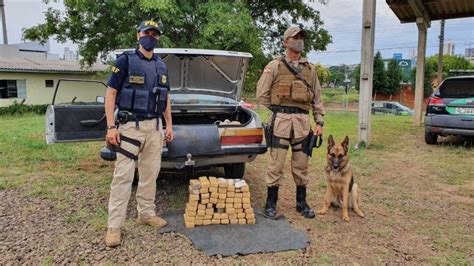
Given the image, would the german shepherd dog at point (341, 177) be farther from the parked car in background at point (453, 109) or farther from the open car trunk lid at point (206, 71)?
the parked car in background at point (453, 109)

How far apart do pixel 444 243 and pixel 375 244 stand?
2.03ft

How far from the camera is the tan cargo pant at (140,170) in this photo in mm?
3370

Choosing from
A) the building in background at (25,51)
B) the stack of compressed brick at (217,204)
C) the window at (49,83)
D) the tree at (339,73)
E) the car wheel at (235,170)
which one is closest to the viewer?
the stack of compressed brick at (217,204)

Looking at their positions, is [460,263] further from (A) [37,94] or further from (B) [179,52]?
(A) [37,94]

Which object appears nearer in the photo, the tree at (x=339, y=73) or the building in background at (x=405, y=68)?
the building in background at (x=405, y=68)

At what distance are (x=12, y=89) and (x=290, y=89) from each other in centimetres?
2055

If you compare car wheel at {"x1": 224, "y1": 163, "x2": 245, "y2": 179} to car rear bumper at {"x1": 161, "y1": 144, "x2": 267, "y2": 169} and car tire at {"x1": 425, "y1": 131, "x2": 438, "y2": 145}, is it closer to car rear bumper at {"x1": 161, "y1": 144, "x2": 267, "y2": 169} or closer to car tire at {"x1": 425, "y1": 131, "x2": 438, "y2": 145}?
car rear bumper at {"x1": 161, "y1": 144, "x2": 267, "y2": 169}

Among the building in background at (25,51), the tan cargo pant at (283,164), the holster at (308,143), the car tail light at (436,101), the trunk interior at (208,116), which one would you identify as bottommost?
the tan cargo pant at (283,164)

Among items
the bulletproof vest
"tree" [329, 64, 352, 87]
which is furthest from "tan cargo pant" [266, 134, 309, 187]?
"tree" [329, 64, 352, 87]

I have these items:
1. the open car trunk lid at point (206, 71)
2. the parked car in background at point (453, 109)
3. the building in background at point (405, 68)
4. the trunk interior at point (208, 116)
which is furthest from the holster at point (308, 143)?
the building in background at point (405, 68)

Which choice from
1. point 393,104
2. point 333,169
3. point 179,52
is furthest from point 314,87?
point 393,104

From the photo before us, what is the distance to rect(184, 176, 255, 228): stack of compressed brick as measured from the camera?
3730mm

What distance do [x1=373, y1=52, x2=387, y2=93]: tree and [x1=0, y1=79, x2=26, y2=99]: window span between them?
22.4 metres

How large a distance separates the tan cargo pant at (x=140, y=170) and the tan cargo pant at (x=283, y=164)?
1102mm
